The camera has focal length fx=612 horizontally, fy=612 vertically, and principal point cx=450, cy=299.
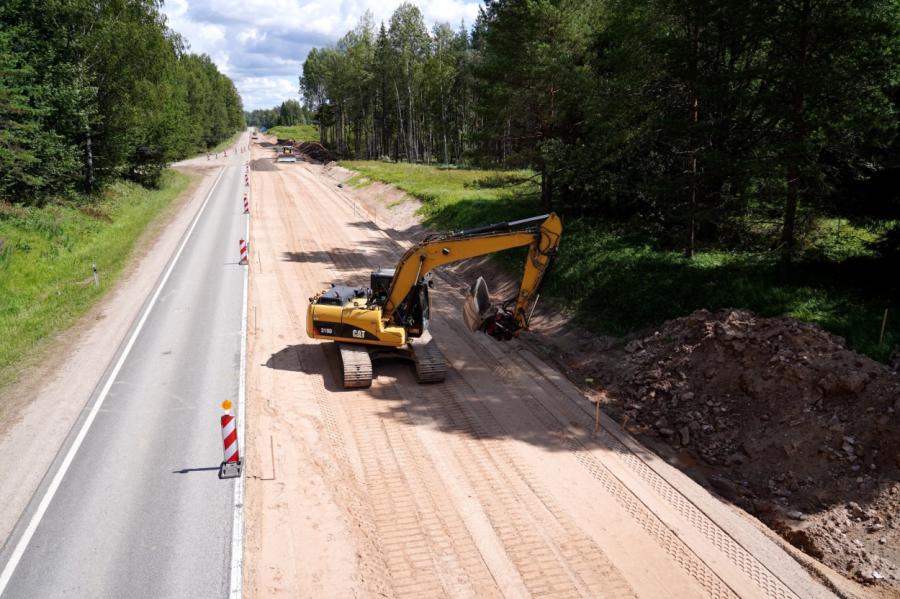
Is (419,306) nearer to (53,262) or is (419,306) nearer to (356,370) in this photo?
(356,370)

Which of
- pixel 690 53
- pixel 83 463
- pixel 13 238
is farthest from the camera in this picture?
pixel 13 238

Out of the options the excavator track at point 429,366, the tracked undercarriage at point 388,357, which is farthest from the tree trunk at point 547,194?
the excavator track at point 429,366

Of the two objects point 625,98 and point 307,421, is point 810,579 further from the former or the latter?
point 625,98

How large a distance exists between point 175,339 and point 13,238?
13347 millimetres

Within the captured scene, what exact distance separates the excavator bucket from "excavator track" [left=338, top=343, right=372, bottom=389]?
2.64 meters

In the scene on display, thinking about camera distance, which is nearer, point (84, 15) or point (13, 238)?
point (13, 238)

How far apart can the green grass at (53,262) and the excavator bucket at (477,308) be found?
11363 mm

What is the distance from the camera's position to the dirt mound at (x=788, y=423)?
10234 millimetres

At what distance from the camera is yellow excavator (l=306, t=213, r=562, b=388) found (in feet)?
45.5

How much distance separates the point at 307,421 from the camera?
13023 millimetres

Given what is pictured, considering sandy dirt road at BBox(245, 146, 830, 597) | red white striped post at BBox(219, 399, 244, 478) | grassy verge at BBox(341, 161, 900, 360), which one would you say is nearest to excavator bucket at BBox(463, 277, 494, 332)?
sandy dirt road at BBox(245, 146, 830, 597)

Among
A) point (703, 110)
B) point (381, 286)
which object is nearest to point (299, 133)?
point (703, 110)

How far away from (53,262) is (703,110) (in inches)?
992

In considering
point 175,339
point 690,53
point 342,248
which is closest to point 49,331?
point 175,339
